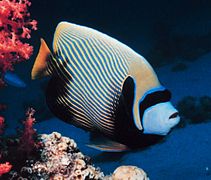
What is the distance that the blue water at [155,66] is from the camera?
6609 mm

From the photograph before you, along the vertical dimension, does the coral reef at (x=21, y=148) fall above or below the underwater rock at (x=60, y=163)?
above

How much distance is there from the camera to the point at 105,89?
1.29m

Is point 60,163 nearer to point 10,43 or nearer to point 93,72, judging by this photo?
point 10,43

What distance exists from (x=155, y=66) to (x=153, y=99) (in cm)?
1581

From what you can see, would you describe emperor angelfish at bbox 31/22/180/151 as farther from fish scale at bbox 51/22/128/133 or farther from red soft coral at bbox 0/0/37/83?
red soft coral at bbox 0/0/37/83

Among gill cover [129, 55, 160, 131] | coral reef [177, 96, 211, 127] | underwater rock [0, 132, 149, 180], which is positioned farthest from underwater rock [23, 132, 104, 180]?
coral reef [177, 96, 211, 127]

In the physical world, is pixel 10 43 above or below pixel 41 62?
below

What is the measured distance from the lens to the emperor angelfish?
45.7 inches

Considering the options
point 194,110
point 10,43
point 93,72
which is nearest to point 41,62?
point 93,72

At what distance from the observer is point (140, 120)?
1.16 meters

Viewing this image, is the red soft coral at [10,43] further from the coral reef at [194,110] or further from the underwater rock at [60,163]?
the coral reef at [194,110]

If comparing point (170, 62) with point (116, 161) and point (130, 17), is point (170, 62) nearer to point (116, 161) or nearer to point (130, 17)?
point (116, 161)

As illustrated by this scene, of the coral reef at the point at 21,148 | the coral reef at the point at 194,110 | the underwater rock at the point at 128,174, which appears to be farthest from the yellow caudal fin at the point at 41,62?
the coral reef at the point at 194,110

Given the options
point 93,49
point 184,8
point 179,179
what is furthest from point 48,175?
point 184,8
